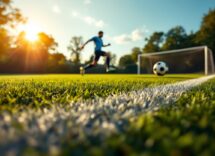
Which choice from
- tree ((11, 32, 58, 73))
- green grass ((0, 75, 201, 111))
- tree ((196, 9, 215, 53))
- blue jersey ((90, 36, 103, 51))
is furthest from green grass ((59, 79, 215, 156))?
tree ((196, 9, 215, 53))

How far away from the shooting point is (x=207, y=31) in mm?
54938

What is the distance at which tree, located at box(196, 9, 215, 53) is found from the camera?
53.1 m

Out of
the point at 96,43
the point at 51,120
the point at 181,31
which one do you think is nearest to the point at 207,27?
the point at 181,31

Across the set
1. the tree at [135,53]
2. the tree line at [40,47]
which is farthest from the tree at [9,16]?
the tree at [135,53]

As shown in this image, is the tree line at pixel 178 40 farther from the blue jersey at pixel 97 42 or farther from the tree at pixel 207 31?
the blue jersey at pixel 97 42

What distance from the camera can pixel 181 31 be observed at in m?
70.4

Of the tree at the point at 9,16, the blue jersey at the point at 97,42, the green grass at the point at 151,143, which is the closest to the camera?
the green grass at the point at 151,143

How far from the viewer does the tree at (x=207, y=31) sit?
53116 mm

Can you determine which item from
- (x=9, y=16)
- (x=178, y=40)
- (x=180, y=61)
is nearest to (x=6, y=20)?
(x=9, y=16)

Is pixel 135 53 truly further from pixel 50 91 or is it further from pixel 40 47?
pixel 50 91

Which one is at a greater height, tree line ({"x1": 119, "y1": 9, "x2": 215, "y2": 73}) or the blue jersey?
tree line ({"x1": 119, "y1": 9, "x2": 215, "y2": 73})

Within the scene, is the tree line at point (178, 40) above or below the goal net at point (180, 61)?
above

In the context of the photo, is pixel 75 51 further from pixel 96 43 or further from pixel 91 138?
pixel 91 138

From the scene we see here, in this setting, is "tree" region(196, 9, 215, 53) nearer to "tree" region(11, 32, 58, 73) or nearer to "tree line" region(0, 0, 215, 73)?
"tree line" region(0, 0, 215, 73)
